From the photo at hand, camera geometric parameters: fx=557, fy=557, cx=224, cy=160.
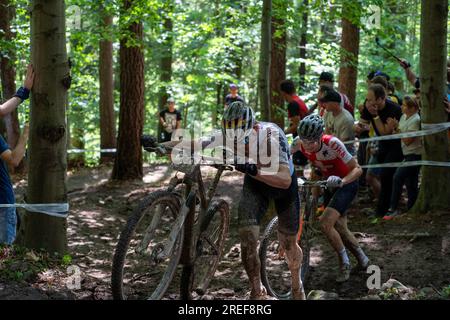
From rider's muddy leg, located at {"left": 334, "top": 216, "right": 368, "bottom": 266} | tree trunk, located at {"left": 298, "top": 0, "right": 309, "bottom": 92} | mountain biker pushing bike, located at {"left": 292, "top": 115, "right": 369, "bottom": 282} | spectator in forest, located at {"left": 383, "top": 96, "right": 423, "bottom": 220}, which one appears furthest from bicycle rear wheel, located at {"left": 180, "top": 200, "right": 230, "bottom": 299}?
tree trunk, located at {"left": 298, "top": 0, "right": 309, "bottom": 92}

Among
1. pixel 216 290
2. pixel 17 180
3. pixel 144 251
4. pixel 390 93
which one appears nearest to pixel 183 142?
pixel 144 251

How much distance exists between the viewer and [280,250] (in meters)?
6.48

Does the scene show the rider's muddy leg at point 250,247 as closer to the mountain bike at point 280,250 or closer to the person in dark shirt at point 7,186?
the mountain bike at point 280,250

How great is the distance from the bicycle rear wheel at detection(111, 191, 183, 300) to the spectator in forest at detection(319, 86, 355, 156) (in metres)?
3.52

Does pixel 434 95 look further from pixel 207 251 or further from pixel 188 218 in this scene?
pixel 188 218

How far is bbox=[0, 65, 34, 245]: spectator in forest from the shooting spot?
5.53m

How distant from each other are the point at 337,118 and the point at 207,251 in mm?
3823

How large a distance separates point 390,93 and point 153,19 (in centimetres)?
491

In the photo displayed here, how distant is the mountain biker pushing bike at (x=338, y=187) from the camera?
649 cm

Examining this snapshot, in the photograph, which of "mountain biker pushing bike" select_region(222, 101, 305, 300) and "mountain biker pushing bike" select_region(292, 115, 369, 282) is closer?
"mountain biker pushing bike" select_region(222, 101, 305, 300)

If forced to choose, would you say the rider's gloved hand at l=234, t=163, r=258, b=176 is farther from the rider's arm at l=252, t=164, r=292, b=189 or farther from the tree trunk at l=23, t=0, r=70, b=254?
the tree trunk at l=23, t=0, r=70, b=254

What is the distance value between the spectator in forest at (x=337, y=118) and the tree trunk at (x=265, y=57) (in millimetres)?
958

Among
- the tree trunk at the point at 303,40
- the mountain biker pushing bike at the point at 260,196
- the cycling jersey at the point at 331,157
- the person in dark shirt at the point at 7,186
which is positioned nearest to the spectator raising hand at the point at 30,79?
the person in dark shirt at the point at 7,186

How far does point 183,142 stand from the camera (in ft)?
16.9
